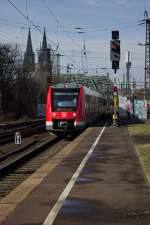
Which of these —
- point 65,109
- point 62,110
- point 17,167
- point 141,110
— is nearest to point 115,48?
point 65,109

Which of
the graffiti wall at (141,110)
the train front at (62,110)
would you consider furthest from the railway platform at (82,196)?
the graffiti wall at (141,110)

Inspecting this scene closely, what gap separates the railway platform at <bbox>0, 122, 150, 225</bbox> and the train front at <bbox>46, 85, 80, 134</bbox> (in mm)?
16658

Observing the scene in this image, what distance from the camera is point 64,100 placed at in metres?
35.8

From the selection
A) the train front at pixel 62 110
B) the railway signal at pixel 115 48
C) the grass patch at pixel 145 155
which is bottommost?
the grass patch at pixel 145 155

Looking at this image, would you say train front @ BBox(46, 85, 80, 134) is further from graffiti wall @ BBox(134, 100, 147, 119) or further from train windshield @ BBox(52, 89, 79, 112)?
graffiti wall @ BBox(134, 100, 147, 119)

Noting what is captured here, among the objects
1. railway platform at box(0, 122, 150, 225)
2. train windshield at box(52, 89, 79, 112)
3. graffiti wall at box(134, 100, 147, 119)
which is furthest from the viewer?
graffiti wall at box(134, 100, 147, 119)

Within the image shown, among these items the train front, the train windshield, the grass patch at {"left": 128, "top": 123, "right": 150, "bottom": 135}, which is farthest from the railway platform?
the train windshield

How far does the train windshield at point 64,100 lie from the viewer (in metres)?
35.5

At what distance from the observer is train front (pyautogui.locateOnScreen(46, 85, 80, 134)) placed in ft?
115

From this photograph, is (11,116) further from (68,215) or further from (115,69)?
(68,215)

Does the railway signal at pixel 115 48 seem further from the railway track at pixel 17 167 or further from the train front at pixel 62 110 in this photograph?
the railway track at pixel 17 167

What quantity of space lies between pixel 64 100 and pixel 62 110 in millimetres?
752

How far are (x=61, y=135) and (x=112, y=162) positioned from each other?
21.4m

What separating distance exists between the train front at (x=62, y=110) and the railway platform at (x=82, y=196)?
16.7m
